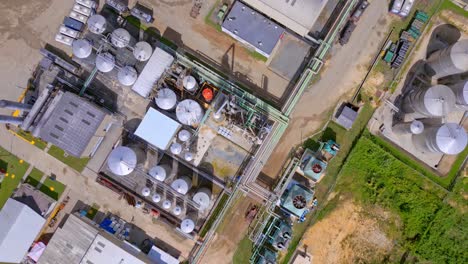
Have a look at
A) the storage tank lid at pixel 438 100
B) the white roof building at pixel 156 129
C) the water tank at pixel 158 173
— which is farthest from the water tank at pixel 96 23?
the storage tank lid at pixel 438 100

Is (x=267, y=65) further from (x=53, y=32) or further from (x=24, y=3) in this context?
A: (x=24, y=3)

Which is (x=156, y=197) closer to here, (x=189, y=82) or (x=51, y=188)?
(x=189, y=82)

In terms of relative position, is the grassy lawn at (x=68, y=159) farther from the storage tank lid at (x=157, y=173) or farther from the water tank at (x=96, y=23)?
the water tank at (x=96, y=23)

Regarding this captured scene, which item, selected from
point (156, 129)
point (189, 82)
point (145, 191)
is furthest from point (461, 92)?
point (145, 191)

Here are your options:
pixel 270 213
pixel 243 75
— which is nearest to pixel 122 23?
pixel 243 75

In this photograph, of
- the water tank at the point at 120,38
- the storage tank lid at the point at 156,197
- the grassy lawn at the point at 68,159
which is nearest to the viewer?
the storage tank lid at the point at 156,197

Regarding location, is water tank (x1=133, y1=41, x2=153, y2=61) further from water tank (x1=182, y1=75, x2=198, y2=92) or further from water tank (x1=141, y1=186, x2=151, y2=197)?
water tank (x1=141, y1=186, x2=151, y2=197)
